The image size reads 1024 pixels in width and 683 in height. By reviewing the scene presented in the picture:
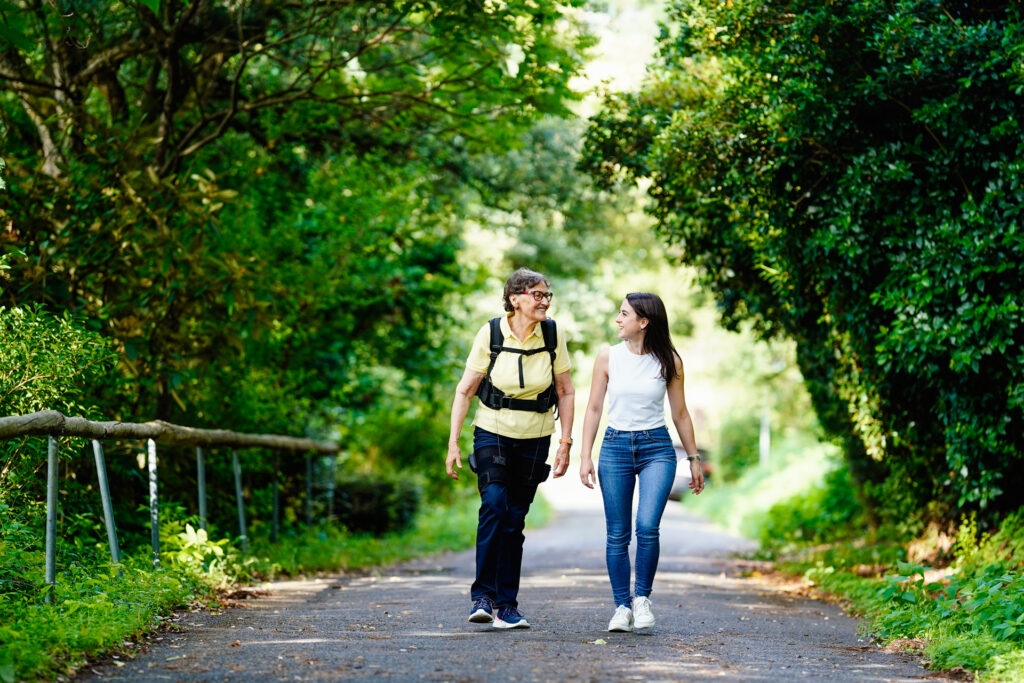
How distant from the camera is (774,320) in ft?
36.8

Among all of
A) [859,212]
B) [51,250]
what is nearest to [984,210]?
[859,212]

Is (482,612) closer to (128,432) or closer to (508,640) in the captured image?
(508,640)

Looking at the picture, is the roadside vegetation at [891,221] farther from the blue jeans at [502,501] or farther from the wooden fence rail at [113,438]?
the wooden fence rail at [113,438]

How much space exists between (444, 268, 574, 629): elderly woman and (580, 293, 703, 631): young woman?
251 millimetres

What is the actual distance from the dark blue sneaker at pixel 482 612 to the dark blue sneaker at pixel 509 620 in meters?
0.05

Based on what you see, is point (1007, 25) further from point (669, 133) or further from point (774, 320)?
point (774, 320)

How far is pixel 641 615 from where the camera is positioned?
240 inches

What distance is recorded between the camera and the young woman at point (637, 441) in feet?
20.0

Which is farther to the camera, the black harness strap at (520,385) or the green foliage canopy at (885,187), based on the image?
the green foliage canopy at (885,187)

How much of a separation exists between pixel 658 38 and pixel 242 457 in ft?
19.4

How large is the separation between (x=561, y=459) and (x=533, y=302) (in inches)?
36.8

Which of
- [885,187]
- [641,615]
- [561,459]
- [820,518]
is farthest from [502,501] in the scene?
[820,518]

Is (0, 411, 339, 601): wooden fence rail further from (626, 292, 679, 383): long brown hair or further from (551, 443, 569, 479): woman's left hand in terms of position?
(626, 292, 679, 383): long brown hair

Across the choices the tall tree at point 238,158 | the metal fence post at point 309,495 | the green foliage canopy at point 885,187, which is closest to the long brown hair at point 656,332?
the green foliage canopy at point 885,187
